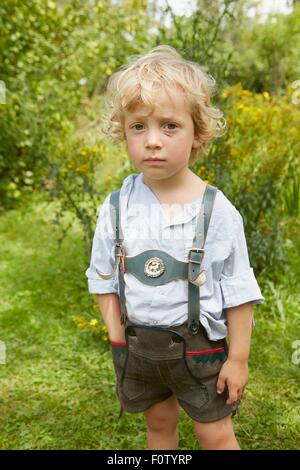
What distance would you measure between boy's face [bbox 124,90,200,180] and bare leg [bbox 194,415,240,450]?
78 centimetres

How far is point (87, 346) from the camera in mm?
3330

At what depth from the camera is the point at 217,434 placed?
1.70m

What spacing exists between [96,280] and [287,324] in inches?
78.5

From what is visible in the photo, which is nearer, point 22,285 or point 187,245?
point 187,245

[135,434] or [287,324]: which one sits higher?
[287,324]

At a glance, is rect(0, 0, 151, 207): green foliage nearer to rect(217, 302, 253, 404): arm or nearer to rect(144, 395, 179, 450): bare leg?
rect(144, 395, 179, 450): bare leg

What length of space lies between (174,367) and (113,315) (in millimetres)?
271

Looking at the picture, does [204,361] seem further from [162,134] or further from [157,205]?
[162,134]

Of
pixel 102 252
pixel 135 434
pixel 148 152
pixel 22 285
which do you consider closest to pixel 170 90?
pixel 148 152

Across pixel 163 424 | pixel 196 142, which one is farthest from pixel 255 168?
pixel 163 424

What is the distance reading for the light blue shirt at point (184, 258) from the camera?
1.57m

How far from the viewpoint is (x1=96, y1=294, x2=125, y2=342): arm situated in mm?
1754

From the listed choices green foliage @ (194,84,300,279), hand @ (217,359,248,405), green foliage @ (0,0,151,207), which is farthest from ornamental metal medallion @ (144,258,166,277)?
green foliage @ (0,0,151,207)

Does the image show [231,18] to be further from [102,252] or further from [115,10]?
[115,10]
